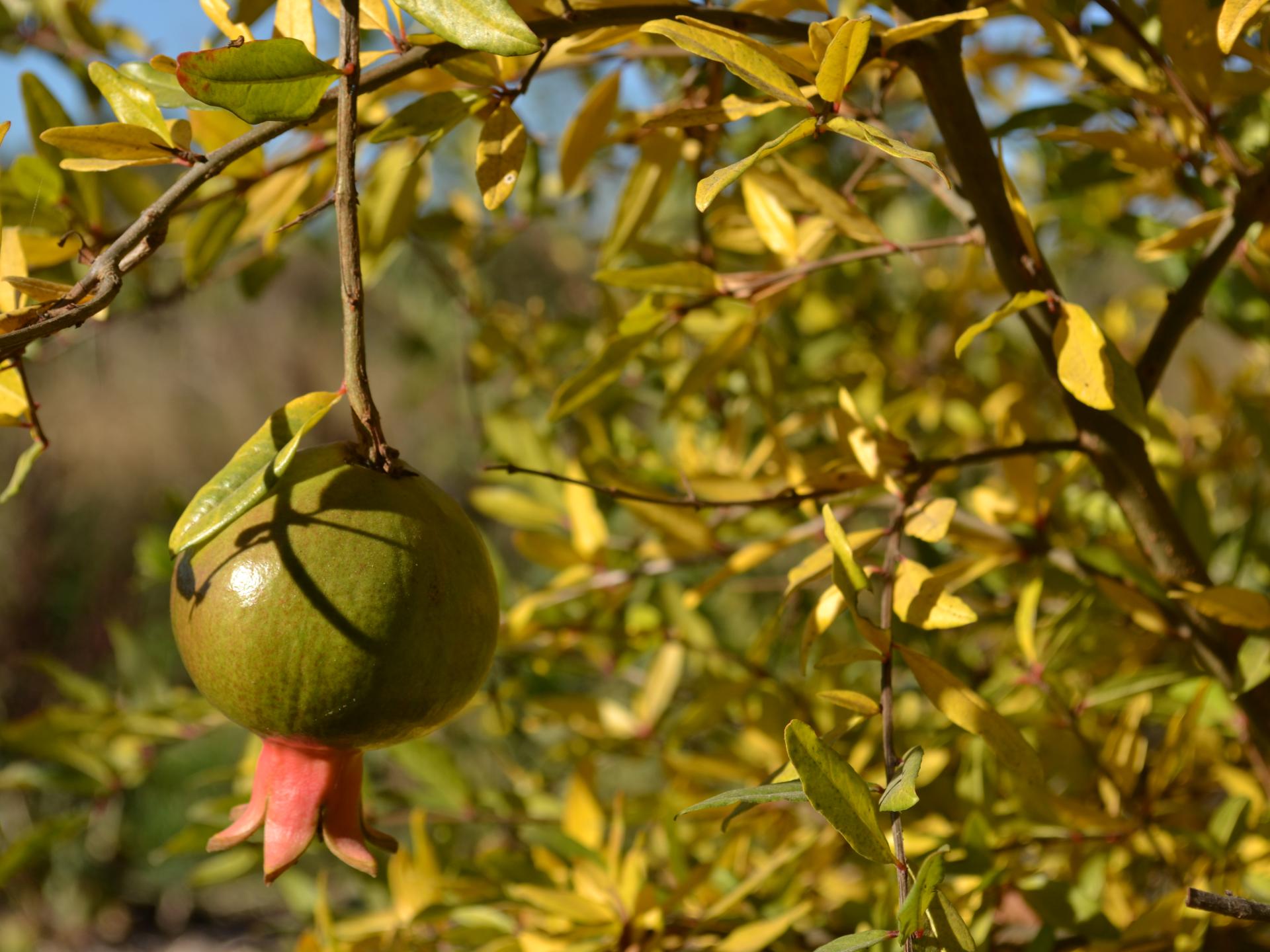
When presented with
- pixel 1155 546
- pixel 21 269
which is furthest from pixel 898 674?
pixel 21 269

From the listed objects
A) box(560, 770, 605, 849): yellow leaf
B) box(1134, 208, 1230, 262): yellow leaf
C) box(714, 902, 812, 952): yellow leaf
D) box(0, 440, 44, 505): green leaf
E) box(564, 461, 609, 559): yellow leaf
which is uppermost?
box(0, 440, 44, 505): green leaf

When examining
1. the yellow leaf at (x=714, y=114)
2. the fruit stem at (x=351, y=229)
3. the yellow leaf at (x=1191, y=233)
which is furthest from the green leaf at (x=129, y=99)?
the yellow leaf at (x=1191, y=233)

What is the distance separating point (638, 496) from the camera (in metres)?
0.60

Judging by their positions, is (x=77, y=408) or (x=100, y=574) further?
(x=77, y=408)

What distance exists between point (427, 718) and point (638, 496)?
21 cm

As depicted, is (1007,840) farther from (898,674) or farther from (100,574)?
(100,574)

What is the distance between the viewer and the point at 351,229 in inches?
14.5

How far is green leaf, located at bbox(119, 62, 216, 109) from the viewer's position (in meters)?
0.48

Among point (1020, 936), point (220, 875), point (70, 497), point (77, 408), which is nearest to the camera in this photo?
point (1020, 936)

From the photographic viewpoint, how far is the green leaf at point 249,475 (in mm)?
383

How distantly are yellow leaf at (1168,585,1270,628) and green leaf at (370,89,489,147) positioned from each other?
1.41ft

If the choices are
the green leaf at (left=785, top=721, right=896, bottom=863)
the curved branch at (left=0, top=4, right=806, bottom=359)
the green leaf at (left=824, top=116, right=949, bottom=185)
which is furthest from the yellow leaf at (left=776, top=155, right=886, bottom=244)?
the green leaf at (left=785, top=721, right=896, bottom=863)

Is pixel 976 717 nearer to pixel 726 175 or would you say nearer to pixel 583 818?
pixel 726 175

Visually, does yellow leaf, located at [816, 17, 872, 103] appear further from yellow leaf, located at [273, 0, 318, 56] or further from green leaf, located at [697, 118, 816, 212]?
yellow leaf, located at [273, 0, 318, 56]
